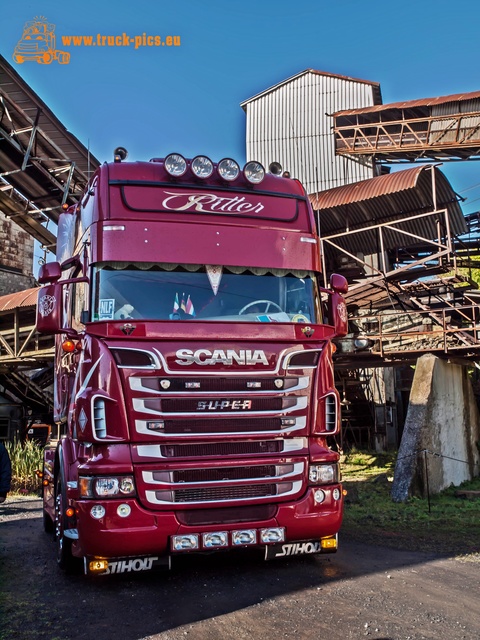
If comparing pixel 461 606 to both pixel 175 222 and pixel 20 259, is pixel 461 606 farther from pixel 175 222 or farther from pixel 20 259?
pixel 20 259

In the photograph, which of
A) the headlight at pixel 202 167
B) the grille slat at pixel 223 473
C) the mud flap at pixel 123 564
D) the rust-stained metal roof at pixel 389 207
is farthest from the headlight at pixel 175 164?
the rust-stained metal roof at pixel 389 207

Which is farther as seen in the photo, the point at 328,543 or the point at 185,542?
the point at 328,543

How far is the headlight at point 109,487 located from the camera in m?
5.44

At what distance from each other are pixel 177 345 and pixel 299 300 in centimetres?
158

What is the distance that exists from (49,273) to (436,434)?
985cm

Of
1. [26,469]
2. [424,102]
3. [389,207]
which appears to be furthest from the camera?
[424,102]

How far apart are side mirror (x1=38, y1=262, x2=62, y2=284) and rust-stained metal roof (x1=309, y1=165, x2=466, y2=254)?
952 centimetres

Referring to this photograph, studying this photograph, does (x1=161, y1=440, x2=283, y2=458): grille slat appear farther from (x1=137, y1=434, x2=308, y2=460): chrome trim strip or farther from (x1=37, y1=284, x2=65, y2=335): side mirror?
(x1=37, y1=284, x2=65, y2=335): side mirror

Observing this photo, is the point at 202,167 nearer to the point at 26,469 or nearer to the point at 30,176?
the point at 26,469

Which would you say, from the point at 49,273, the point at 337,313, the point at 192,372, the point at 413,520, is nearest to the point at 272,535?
the point at 192,372

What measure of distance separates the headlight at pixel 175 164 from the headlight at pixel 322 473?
342 cm

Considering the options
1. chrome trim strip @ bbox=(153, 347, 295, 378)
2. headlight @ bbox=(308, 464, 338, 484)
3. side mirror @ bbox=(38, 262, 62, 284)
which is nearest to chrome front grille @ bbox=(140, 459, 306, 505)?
headlight @ bbox=(308, 464, 338, 484)

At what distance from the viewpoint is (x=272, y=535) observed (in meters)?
5.82

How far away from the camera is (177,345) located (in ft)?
18.8
